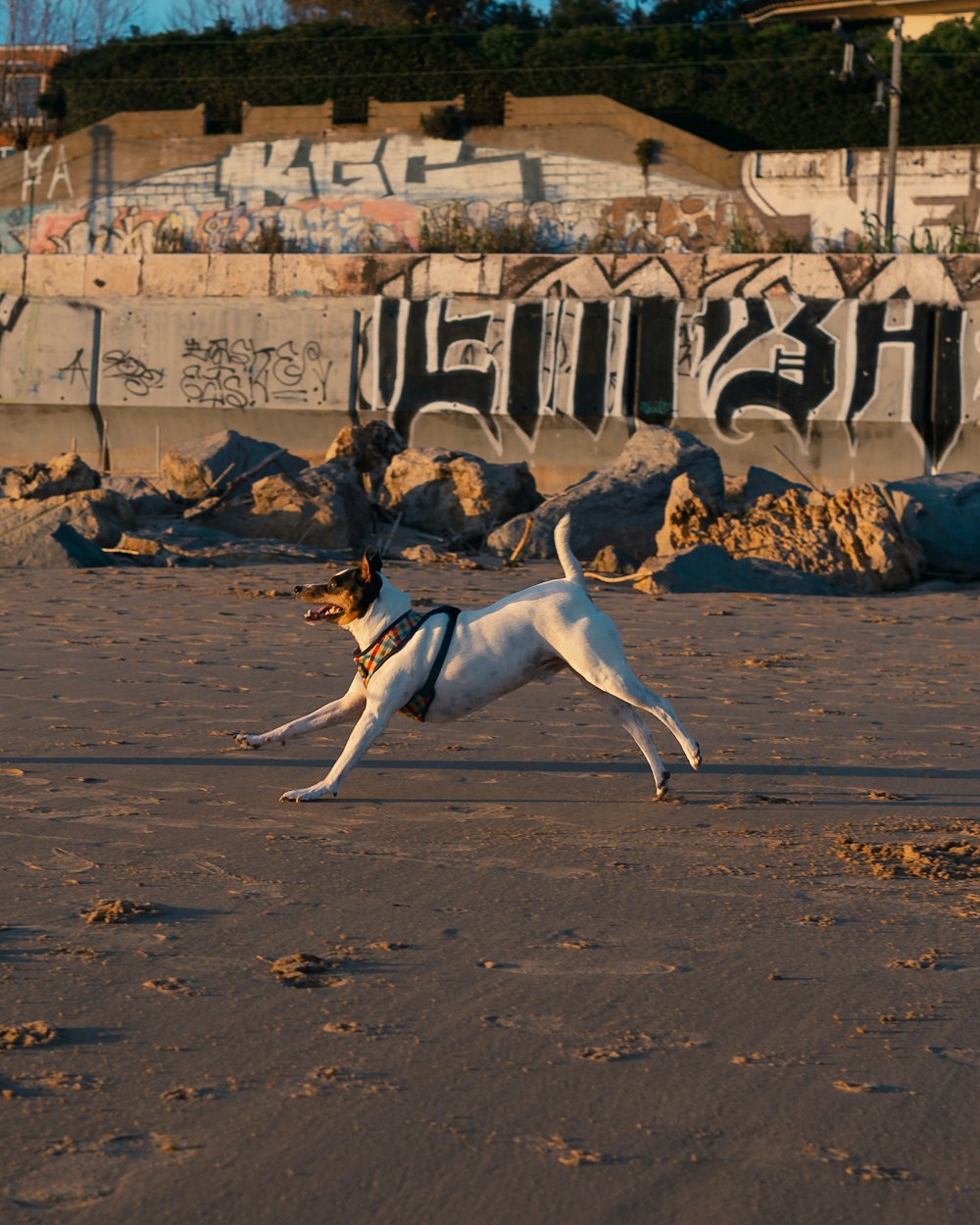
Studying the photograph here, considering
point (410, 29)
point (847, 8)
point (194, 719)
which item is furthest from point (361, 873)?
point (847, 8)

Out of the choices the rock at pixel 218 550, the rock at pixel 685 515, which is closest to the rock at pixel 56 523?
the rock at pixel 218 550

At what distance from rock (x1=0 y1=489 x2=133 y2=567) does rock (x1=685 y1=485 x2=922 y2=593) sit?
522cm

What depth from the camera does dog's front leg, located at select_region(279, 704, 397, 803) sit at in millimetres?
5734

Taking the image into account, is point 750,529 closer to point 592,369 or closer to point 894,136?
point 592,369

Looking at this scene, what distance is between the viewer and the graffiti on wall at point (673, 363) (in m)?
21.4

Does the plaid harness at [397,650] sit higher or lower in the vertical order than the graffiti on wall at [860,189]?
lower

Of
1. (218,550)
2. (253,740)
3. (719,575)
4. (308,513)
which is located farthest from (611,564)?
(253,740)

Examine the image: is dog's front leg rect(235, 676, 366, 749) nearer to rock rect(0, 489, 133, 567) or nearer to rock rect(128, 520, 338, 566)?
rock rect(0, 489, 133, 567)

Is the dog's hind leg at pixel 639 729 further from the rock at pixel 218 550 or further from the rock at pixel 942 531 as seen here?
the rock at pixel 942 531

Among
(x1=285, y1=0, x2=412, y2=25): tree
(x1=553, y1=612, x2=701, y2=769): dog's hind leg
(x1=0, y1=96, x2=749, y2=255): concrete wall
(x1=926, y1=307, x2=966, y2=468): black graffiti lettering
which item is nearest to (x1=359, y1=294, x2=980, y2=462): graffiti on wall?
(x1=926, y1=307, x2=966, y2=468): black graffiti lettering

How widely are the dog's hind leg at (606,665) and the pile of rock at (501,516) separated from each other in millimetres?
6804

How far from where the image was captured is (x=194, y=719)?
23.9ft

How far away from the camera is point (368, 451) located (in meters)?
17.2

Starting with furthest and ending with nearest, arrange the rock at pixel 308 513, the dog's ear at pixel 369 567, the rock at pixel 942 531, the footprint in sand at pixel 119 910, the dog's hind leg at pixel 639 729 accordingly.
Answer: the rock at pixel 308 513 → the rock at pixel 942 531 → the dog's hind leg at pixel 639 729 → the dog's ear at pixel 369 567 → the footprint in sand at pixel 119 910
